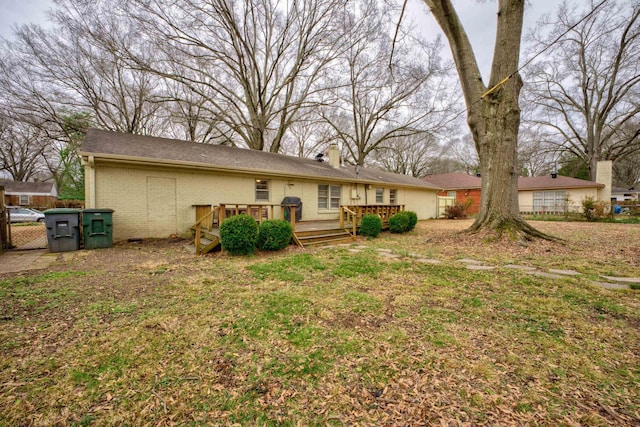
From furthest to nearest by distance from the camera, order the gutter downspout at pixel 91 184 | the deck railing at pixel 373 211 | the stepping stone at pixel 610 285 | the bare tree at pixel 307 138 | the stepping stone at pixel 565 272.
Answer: the bare tree at pixel 307 138 → the deck railing at pixel 373 211 → the gutter downspout at pixel 91 184 → the stepping stone at pixel 565 272 → the stepping stone at pixel 610 285

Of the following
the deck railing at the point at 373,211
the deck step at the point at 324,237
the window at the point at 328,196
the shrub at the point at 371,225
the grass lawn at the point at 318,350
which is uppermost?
the window at the point at 328,196

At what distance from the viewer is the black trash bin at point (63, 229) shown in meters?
6.29

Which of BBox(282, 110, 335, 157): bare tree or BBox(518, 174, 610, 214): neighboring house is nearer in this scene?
BBox(518, 174, 610, 214): neighboring house

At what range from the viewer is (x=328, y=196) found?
12.0m

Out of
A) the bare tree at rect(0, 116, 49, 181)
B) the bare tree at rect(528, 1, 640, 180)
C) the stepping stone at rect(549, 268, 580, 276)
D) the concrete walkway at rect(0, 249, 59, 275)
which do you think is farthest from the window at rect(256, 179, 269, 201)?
the bare tree at rect(0, 116, 49, 181)

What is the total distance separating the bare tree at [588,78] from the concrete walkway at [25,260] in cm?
2462

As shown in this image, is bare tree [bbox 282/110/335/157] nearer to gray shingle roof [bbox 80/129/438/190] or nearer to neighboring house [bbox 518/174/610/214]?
gray shingle roof [bbox 80/129/438/190]

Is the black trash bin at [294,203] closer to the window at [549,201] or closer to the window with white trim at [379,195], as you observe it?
the window with white trim at [379,195]

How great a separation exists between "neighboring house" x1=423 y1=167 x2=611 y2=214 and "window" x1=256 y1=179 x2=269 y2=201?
1422 centimetres

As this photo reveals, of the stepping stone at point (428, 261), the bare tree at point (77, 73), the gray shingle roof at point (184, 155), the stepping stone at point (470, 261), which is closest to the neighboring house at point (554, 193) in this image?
the gray shingle roof at point (184, 155)

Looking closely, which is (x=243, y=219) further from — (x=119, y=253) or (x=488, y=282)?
(x=488, y=282)

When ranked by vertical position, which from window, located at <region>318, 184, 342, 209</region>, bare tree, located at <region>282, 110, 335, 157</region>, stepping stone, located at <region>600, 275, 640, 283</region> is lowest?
stepping stone, located at <region>600, 275, 640, 283</region>

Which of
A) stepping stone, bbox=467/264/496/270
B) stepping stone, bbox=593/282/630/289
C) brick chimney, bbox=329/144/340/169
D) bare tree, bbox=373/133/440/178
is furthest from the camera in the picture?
bare tree, bbox=373/133/440/178

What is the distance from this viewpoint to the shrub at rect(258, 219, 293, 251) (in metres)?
6.30
